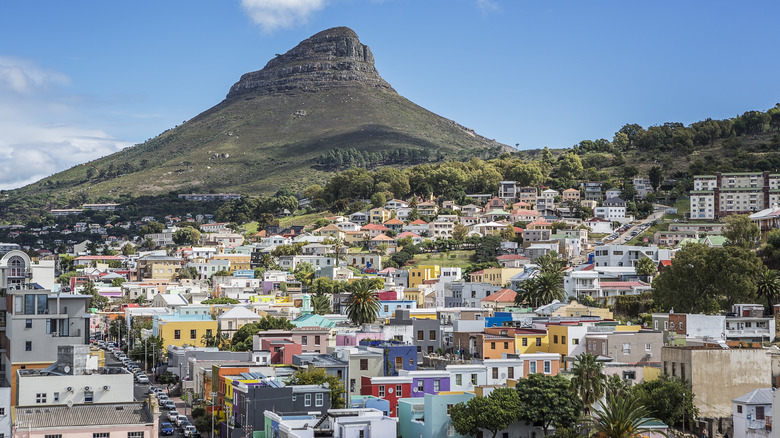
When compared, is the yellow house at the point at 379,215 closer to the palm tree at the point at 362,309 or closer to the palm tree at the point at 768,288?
the palm tree at the point at 362,309

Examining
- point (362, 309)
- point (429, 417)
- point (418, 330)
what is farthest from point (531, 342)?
point (362, 309)

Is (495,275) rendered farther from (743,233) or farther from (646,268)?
(743,233)

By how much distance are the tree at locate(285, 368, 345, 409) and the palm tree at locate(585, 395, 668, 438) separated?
534 inches

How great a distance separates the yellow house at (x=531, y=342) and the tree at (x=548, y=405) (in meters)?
14.6

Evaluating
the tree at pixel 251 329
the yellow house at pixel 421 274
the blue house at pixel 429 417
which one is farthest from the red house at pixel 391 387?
the yellow house at pixel 421 274

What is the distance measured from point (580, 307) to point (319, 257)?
66699mm

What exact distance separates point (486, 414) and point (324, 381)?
10304mm

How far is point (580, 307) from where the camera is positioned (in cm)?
8638

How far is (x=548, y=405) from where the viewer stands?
5391 cm

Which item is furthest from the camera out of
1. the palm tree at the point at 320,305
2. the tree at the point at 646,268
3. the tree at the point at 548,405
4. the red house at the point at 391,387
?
the tree at the point at 646,268

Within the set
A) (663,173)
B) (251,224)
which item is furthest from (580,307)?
(251,224)

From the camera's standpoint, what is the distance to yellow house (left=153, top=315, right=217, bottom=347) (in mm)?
93250

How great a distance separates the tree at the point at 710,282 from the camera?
88.5m

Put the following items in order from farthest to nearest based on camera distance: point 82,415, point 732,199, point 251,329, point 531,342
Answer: point 732,199, point 251,329, point 531,342, point 82,415
